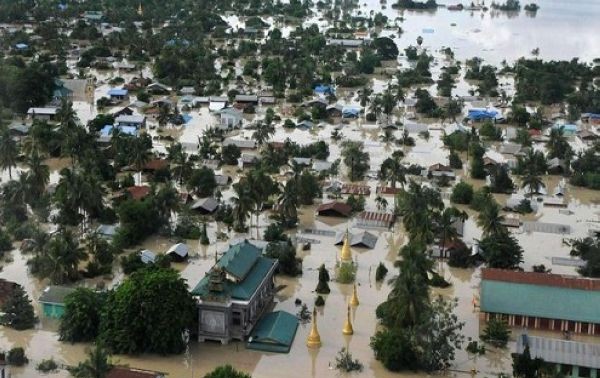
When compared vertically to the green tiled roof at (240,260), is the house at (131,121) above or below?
below

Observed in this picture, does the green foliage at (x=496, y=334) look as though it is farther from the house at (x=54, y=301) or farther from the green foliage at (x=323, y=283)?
the house at (x=54, y=301)

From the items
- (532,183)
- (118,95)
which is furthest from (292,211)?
(118,95)

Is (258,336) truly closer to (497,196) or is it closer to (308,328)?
(308,328)

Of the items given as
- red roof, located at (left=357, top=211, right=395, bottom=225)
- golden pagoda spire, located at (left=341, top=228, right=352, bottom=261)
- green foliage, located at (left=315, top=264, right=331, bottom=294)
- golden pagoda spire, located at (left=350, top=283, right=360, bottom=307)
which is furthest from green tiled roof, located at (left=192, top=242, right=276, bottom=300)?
red roof, located at (left=357, top=211, right=395, bottom=225)

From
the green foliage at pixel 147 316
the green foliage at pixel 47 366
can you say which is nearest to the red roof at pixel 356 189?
the green foliage at pixel 147 316

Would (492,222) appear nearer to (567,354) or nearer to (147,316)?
(567,354)
